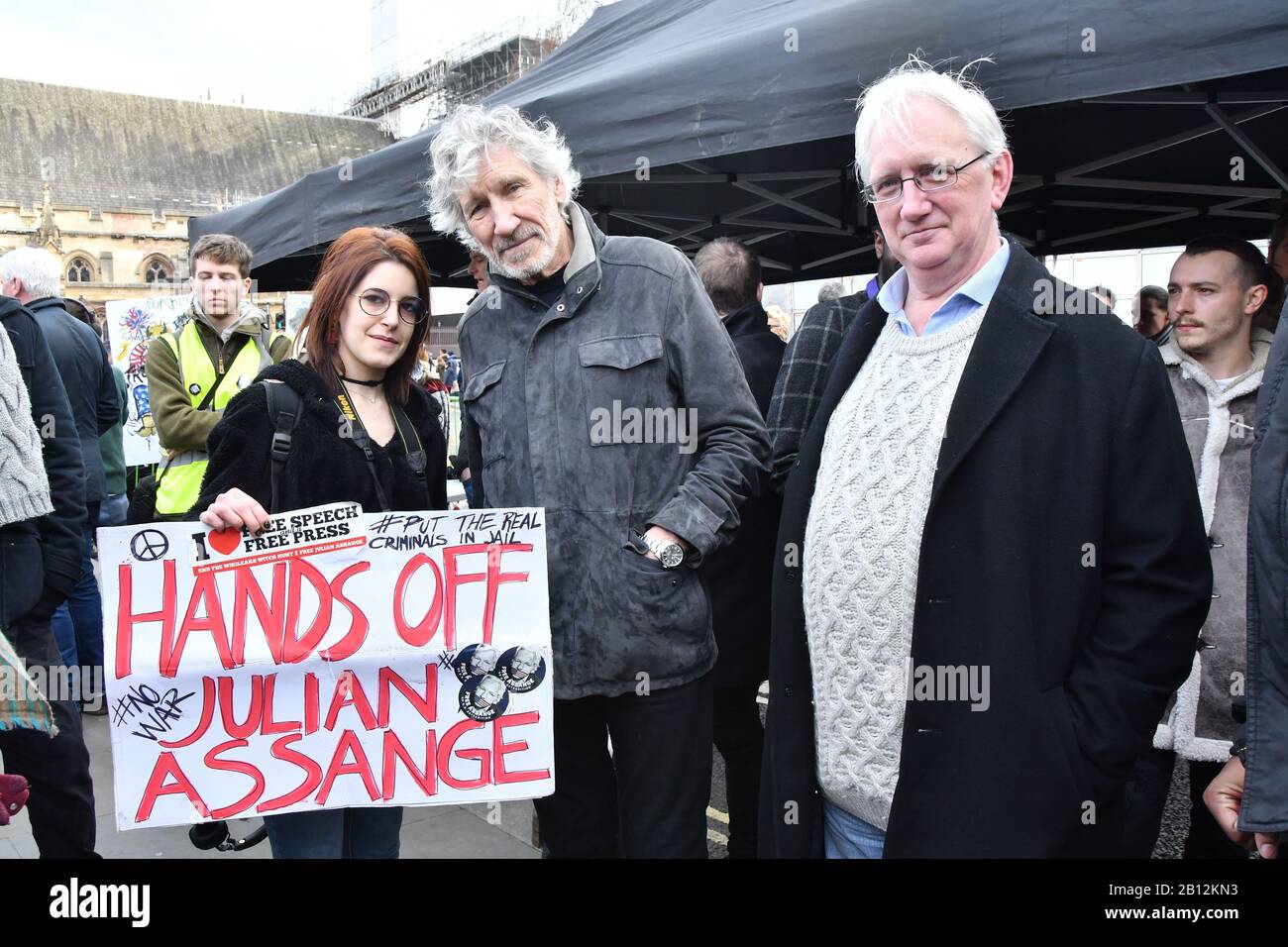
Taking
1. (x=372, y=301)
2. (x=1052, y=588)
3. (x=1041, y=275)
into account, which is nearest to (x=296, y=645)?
(x=372, y=301)

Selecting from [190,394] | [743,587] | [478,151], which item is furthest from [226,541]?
[190,394]

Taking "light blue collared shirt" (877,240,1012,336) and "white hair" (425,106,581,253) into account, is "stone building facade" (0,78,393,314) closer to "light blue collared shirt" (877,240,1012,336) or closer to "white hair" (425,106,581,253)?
"white hair" (425,106,581,253)

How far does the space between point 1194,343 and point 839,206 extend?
307 cm

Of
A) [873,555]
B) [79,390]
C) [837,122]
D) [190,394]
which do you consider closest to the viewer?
[873,555]

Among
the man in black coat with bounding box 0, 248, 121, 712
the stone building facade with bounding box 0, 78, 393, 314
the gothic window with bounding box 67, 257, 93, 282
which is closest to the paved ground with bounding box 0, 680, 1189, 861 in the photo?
the man in black coat with bounding box 0, 248, 121, 712

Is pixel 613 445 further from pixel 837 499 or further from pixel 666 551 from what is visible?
pixel 837 499

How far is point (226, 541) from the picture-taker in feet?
6.46

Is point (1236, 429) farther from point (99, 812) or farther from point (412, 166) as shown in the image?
point (99, 812)

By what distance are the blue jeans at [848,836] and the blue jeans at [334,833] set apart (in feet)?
3.23

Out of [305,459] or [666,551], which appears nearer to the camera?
[666,551]

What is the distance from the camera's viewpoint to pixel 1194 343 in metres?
2.60

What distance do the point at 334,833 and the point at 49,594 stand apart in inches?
54.2

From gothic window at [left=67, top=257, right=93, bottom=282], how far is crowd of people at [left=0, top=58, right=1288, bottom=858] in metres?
56.8

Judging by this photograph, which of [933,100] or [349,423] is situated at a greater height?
[933,100]
